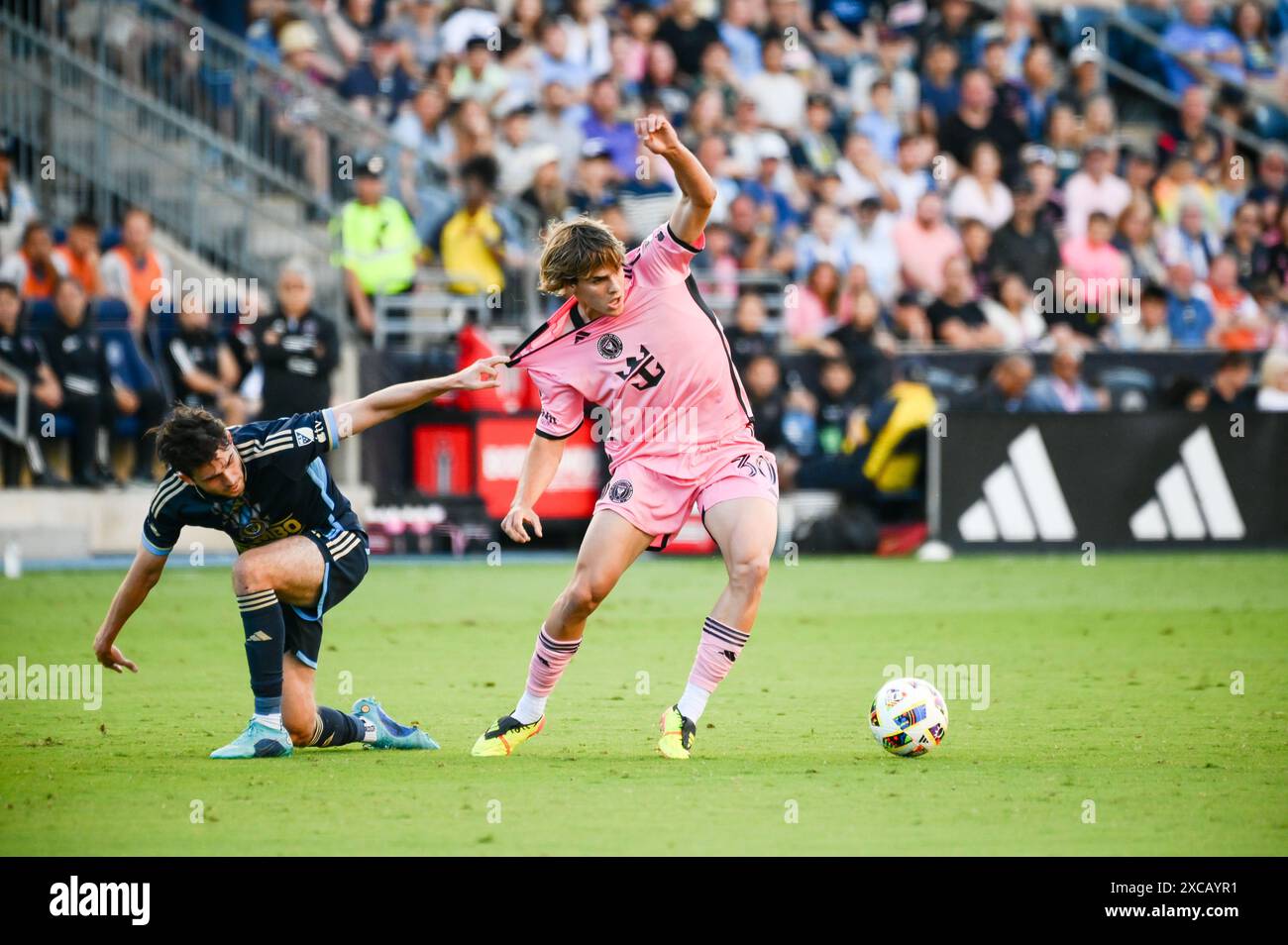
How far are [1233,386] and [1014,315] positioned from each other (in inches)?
103

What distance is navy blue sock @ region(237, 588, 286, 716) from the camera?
8227 mm

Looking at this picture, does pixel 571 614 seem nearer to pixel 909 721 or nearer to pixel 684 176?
pixel 909 721

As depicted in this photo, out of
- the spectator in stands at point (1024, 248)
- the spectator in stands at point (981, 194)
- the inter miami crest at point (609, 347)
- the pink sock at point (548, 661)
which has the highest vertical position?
the spectator in stands at point (981, 194)

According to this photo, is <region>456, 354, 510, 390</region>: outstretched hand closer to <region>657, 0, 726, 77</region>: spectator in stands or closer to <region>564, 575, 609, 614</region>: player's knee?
<region>564, 575, 609, 614</region>: player's knee

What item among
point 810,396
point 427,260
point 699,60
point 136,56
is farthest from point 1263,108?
point 136,56

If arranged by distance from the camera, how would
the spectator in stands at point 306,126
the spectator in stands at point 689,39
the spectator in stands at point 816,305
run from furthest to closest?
the spectator in stands at point 689,39 < the spectator in stands at point 306,126 < the spectator in stands at point 816,305

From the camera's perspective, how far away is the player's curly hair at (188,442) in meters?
7.70

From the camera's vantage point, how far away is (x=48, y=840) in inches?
260

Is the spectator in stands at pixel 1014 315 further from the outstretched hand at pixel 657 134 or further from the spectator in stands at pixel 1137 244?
the outstretched hand at pixel 657 134

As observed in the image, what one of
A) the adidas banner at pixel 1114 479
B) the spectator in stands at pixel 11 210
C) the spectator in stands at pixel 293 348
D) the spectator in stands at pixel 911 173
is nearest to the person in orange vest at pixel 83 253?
the spectator in stands at pixel 11 210

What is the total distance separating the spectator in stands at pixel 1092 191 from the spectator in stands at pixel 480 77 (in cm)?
666

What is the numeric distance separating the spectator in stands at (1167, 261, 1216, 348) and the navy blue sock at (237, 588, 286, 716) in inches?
578

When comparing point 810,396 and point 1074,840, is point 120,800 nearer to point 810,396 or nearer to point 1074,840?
point 1074,840

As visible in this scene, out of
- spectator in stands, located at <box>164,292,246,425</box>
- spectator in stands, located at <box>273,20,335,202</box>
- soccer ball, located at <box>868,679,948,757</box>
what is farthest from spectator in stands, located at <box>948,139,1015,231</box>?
soccer ball, located at <box>868,679,948,757</box>
